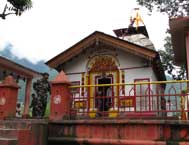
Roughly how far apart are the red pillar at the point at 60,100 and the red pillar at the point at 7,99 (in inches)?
63.3

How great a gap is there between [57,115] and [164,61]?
15.7 metres

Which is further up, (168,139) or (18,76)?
(18,76)

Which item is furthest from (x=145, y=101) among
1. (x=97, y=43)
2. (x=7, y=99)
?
(x=97, y=43)

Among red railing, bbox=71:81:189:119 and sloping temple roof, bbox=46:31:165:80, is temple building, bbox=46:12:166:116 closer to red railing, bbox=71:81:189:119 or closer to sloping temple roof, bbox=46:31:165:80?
sloping temple roof, bbox=46:31:165:80

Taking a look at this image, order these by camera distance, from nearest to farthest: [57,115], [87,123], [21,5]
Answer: [87,123], [57,115], [21,5]

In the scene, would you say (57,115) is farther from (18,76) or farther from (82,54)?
(18,76)

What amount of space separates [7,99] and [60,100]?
194 cm

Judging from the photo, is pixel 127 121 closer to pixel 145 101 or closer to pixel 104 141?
pixel 104 141

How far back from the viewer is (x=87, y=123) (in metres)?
7.86

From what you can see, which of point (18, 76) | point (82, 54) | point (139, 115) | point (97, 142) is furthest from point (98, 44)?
point (97, 142)

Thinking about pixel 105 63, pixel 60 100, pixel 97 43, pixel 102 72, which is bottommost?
pixel 60 100

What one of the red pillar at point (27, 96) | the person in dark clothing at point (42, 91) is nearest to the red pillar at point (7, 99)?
the person in dark clothing at point (42, 91)

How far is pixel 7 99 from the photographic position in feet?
30.4

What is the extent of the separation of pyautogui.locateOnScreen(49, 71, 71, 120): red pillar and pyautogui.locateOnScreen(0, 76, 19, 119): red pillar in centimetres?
161
